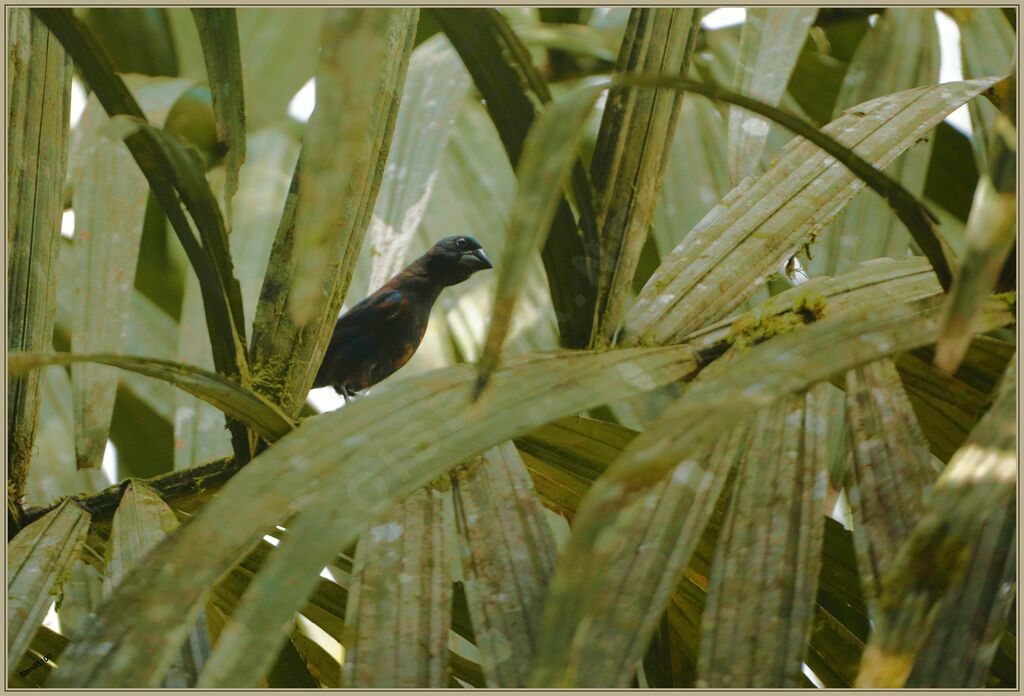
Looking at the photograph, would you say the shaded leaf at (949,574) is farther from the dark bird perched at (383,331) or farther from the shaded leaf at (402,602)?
the dark bird perched at (383,331)

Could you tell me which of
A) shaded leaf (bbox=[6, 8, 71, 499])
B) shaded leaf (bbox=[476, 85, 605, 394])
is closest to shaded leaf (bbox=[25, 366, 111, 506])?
shaded leaf (bbox=[6, 8, 71, 499])

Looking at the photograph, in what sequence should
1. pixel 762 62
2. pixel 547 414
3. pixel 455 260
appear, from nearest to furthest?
1. pixel 547 414
2. pixel 762 62
3. pixel 455 260

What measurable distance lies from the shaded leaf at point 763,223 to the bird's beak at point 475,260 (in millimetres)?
1572

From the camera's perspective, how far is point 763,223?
2.86ft

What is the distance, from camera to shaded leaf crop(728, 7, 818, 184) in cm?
107

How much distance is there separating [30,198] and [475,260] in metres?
1.65

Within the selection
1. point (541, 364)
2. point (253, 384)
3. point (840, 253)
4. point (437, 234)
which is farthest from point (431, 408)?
point (437, 234)

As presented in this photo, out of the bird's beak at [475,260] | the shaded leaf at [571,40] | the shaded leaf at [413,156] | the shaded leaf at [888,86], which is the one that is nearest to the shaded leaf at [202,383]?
the shaded leaf at [413,156]

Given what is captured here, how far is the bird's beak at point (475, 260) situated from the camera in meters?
2.49

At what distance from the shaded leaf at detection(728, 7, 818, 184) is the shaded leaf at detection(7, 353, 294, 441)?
22.0 inches

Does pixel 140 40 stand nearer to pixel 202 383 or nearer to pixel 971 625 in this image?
pixel 202 383

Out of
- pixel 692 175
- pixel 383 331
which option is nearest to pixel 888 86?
pixel 692 175

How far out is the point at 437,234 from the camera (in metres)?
2.03

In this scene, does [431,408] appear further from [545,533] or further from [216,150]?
[216,150]
